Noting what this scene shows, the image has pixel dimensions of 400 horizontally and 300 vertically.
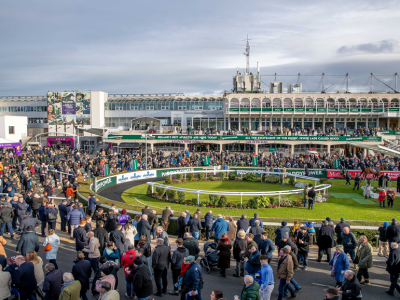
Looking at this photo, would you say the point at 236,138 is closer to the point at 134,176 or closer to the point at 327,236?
the point at 134,176

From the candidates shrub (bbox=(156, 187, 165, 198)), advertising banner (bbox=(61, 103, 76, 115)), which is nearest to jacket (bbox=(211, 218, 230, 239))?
shrub (bbox=(156, 187, 165, 198))

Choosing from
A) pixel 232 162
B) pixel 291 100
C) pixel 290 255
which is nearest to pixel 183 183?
pixel 232 162

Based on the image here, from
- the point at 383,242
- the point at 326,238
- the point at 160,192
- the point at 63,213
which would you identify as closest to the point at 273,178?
the point at 160,192

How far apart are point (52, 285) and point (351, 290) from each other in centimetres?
540

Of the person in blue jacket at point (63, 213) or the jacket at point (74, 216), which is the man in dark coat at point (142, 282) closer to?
the jacket at point (74, 216)

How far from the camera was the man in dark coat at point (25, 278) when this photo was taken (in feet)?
19.2

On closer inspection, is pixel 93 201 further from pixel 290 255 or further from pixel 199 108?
pixel 199 108

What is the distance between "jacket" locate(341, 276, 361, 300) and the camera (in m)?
5.48

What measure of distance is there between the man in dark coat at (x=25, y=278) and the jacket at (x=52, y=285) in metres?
0.62

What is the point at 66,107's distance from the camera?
151ft

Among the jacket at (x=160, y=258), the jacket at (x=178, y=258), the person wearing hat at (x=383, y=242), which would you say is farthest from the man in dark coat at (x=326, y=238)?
the jacket at (x=160, y=258)

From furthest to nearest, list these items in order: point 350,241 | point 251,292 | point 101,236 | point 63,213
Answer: point 63,213, point 350,241, point 101,236, point 251,292

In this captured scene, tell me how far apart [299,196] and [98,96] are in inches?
1452

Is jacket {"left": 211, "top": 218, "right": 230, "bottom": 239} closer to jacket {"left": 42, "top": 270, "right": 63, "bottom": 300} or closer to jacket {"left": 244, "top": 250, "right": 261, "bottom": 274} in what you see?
jacket {"left": 244, "top": 250, "right": 261, "bottom": 274}
